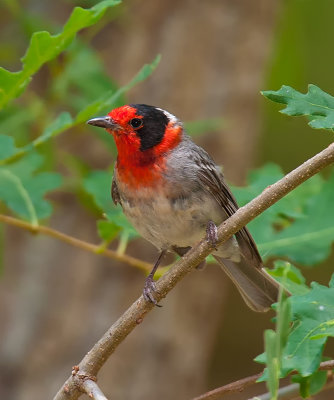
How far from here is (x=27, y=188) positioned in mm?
→ 3148

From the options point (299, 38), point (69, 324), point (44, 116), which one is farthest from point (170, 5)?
point (69, 324)

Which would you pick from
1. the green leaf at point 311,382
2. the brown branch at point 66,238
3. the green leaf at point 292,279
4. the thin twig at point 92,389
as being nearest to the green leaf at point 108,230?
the brown branch at point 66,238

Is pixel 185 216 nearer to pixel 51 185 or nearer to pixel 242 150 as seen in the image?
pixel 51 185

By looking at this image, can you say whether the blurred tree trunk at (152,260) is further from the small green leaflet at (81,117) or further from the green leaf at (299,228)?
the small green leaflet at (81,117)

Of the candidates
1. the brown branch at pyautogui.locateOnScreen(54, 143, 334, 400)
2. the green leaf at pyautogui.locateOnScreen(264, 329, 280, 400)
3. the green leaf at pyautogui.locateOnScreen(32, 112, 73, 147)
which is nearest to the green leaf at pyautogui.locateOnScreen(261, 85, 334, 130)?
the brown branch at pyautogui.locateOnScreen(54, 143, 334, 400)

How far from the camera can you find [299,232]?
295 centimetres

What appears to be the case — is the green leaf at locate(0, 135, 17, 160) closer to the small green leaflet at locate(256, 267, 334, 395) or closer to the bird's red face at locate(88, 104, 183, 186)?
the bird's red face at locate(88, 104, 183, 186)

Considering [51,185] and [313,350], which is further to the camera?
[51,185]

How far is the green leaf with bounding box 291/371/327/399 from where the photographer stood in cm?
197

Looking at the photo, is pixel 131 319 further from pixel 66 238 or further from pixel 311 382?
pixel 66 238

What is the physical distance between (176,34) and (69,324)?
2085mm

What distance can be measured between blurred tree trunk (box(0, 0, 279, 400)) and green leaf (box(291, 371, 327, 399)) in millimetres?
2912

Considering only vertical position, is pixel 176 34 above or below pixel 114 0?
above

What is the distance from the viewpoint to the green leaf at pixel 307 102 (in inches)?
72.6
